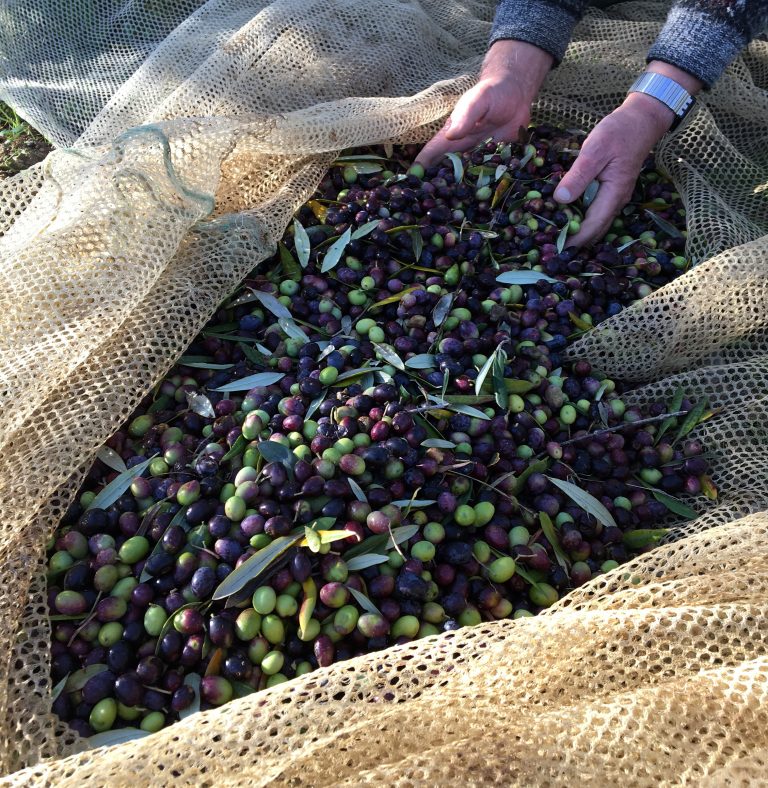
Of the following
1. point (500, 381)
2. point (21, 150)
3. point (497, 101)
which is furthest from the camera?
point (21, 150)

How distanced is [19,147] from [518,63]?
2095 millimetres

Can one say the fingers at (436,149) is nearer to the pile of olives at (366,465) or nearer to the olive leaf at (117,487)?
the pile of olives at (366,465)

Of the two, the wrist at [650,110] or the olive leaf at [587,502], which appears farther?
the wrist at [650,110]

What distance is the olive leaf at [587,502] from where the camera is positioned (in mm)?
1435

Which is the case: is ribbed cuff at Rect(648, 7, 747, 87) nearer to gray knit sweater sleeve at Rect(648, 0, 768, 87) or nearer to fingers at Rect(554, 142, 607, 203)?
gray knit sweater sleeve at Rect(648, 0, 768, 87)

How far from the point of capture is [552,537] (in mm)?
1387

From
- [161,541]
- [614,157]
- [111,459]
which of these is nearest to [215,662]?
[161,541]

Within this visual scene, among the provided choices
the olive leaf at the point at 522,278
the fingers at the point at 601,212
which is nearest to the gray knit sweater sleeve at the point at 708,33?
the fingers at the point at 601,212

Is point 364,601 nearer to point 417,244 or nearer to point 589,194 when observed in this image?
point 417,244

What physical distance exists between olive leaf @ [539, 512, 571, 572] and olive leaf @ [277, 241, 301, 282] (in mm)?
951

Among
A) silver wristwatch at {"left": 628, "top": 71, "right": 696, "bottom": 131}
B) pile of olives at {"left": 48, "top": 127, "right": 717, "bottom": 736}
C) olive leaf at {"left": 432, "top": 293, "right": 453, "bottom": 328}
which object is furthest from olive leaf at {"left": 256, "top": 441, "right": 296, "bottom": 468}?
silver wristwatch at {"left": 628, "top": 71, "right": 696, "bottom": 131}

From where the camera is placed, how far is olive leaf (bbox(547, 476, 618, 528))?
1.43 meters

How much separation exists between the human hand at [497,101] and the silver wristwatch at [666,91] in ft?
1.13

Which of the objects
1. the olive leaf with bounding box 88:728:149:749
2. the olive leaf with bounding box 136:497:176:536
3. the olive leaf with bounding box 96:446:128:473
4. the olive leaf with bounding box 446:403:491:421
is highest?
the olive leaf with bounding box 446:403:491:421
